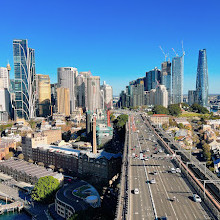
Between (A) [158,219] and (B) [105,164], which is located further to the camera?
(B) [105,164]

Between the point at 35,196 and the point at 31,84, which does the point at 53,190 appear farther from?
the point at 31,84

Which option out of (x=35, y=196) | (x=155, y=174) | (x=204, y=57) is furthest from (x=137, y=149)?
(x=204, y=57)

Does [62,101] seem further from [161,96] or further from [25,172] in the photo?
[25,172]

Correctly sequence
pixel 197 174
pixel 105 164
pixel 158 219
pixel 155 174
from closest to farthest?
pixel 158 219 < pixel 155 174 < pixel 197 174 < pixel 105 164

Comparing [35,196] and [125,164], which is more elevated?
[125,164]

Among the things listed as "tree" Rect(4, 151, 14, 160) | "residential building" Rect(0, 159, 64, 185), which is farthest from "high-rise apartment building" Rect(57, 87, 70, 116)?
"residential building" Rect(0, 159, 64, 185)

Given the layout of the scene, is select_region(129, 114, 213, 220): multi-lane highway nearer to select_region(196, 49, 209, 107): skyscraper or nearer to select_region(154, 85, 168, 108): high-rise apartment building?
select_region(154, 85, 168, 108): high-rise apartment building

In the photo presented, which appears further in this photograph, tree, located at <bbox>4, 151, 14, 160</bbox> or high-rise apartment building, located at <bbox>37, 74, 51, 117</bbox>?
high-rise apartment building, located at <bbox>37, 74, 51, 117</bbox>

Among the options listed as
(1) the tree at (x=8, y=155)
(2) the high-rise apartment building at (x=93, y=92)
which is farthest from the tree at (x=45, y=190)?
(2) the high-rise apartment building at (x=93, y=92)
